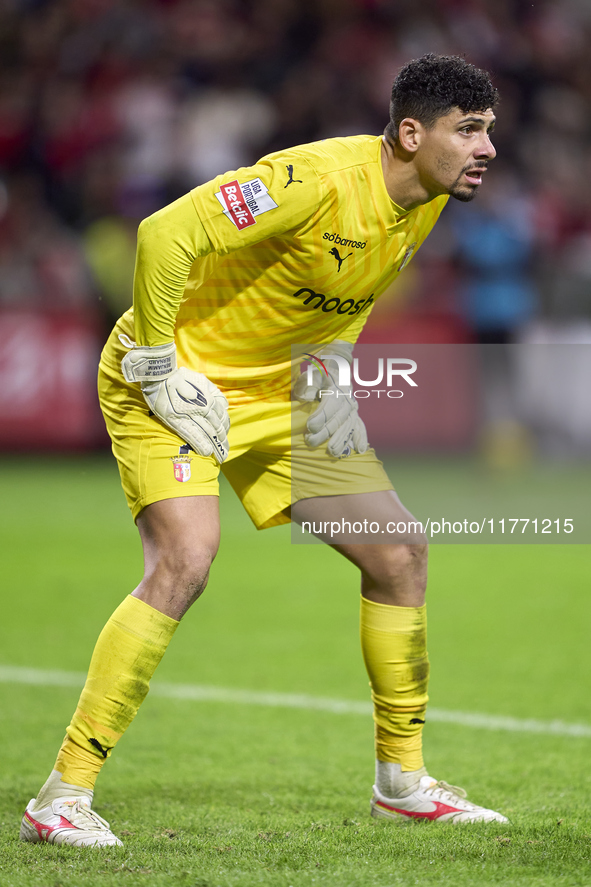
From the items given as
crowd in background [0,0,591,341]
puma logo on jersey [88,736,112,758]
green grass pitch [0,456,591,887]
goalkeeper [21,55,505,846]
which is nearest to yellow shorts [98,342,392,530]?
goalkeeper [21,55,505,846]

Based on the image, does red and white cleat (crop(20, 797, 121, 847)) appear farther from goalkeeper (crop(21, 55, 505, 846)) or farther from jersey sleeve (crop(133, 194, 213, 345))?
jersey sleeve (crop(133, 194, 213, 345))

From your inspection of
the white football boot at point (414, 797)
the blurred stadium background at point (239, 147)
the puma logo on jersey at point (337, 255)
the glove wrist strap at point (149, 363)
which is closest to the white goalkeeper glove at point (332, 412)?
the puma logo on jersey at point (337, 255)

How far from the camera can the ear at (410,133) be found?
127 inches

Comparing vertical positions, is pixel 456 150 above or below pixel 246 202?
above

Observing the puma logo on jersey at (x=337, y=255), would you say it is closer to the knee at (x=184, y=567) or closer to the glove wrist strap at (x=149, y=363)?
the glove wrist strap at (x=149, y=363)

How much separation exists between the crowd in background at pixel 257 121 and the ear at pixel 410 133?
26.4 ft

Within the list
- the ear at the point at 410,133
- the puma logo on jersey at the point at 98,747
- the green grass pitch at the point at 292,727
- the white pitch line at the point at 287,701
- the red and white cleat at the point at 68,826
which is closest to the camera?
the green grass pitch at the point at 292,727

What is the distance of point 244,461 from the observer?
142 inches

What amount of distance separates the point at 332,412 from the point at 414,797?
1.21 m

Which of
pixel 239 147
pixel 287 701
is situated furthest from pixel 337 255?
pixel 239 147

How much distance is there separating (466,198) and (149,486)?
4.08 feet

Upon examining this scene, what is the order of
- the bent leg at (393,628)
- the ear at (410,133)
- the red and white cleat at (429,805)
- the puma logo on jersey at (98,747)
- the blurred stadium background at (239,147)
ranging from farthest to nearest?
1. the blurred stadium background at (239,147)
2. the bent leg at (393,628)
3. the red and white cleat at (429,805)
4. the ear at (410,133)
5. the puma logo on jersey at (98,747)

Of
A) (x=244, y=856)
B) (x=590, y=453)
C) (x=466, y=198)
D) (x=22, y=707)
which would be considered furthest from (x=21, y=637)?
(x=590, y=453)

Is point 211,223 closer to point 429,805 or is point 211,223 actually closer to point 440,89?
point 440,89
